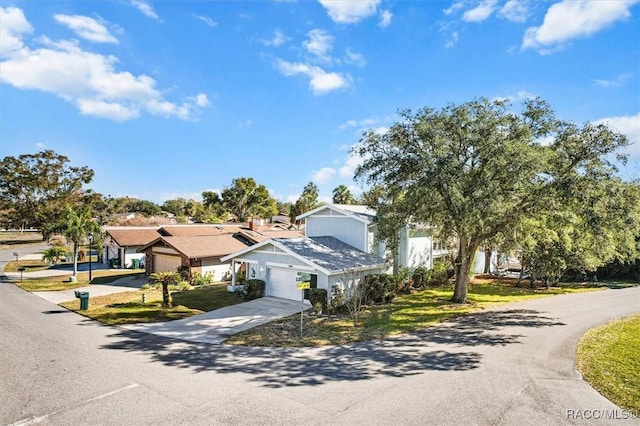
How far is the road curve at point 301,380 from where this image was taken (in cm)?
836

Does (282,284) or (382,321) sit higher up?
(282,284)

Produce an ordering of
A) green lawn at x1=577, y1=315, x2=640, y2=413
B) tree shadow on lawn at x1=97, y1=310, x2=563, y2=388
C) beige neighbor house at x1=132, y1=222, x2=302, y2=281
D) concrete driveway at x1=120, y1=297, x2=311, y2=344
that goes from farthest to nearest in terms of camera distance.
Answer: beige neighbor house at x1=132, y1=222, x2=302, y2=281 → concrete driveway at x1=120, y1=297, x2=311, y2=344 → tree shadow on lawn at x1=97, y1=310, x2=563, y2=388 → green lawn at x1=577, y1=315, x2=640, y2=413

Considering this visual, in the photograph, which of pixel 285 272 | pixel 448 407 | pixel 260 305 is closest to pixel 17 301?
pixel 260 305

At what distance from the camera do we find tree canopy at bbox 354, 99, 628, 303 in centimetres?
1673

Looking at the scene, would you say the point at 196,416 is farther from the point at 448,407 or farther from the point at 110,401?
the point at 448,407

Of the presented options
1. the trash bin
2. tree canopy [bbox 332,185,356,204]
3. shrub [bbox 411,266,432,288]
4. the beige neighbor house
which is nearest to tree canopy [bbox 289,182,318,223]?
tree canopy [bbox 332,185,356,204]

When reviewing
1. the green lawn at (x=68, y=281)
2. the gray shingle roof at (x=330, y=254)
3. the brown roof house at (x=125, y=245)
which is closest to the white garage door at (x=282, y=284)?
the gray shingle roof at (x=330, y=254)

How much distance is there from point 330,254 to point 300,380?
12.1 meters

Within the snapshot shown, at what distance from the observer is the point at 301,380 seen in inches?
407

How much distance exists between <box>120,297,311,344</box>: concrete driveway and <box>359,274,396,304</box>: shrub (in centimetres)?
356

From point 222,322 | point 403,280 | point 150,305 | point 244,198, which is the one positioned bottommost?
point 222,322

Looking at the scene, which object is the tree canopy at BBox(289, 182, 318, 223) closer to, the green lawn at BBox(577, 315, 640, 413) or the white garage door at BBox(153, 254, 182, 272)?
the white garage door at BBox(153, 254, 182, 272)

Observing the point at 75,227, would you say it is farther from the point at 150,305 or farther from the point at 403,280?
the point at 403,280

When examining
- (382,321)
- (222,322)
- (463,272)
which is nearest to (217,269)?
(222,322)
